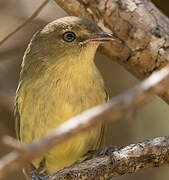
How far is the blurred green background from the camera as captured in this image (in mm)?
6246

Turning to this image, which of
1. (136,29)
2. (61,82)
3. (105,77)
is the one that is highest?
(61,82)

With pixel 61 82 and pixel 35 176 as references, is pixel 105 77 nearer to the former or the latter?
pixel 61 82

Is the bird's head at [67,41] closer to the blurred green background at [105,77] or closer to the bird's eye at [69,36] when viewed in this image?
the bird's eye at [69,36]

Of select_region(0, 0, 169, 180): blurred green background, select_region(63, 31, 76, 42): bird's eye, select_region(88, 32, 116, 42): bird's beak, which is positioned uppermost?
select_region(63, 31, 76, 42): bird's eye

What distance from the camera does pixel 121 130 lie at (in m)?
6.54

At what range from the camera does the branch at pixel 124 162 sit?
3572mm

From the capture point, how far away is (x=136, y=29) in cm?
434

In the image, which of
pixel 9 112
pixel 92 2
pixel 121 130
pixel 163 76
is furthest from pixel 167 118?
pixel 163 76

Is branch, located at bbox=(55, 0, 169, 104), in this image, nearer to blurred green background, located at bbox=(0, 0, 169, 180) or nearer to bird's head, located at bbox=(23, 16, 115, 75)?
bird's head, located at bbox=(23, 16, 115, 75)

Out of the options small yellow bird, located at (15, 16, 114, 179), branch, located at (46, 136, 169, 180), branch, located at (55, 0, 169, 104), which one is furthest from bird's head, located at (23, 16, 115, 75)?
branch, located at (46, 136, 169, 180)

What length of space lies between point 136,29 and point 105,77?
2.35m

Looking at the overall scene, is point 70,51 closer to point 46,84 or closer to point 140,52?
point 46,84

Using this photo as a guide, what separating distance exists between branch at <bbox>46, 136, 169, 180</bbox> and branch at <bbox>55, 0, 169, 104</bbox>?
87cm

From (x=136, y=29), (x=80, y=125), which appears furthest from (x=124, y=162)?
(x=80, y=125)
